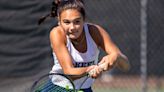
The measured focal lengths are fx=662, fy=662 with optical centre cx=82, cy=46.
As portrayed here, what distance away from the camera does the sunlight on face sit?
4.19 metres

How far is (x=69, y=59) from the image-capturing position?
4.28 metres

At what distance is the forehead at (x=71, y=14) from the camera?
4230 mm

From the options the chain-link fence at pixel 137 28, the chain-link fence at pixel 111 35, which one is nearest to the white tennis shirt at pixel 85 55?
the chain-link fence at pixel 111 35

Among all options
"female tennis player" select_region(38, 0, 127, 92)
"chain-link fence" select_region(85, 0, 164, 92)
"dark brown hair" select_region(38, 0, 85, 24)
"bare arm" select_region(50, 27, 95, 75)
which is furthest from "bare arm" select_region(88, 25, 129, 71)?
"chain-link fence" select_region(85, 0, 164, 92)

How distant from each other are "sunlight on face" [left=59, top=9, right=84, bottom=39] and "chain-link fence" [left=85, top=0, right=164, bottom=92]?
3156 millimetres

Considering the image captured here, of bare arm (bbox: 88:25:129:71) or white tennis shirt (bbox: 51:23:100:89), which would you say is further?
white tennis shirt (bbox: 51:23:100:89)

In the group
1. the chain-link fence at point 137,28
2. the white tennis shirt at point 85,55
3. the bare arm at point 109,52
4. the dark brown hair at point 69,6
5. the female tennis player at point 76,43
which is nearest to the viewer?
the bare arm at point 109,52

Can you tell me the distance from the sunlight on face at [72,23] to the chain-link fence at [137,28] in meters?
3.16

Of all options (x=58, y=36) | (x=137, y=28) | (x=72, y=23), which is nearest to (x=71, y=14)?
(x=72, y=23)

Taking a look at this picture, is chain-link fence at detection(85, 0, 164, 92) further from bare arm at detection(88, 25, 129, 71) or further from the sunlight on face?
the sunlight on face

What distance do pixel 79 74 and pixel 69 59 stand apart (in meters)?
0.24

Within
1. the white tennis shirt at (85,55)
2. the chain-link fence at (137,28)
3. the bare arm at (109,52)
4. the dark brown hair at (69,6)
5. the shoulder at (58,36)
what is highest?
the dark brown hair at (69,6)

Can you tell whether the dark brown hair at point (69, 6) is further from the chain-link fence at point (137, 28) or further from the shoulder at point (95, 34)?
the chain-link fence at point (137, 28)

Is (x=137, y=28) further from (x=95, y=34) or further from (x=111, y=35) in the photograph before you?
Answer: (x=95, y=34)
